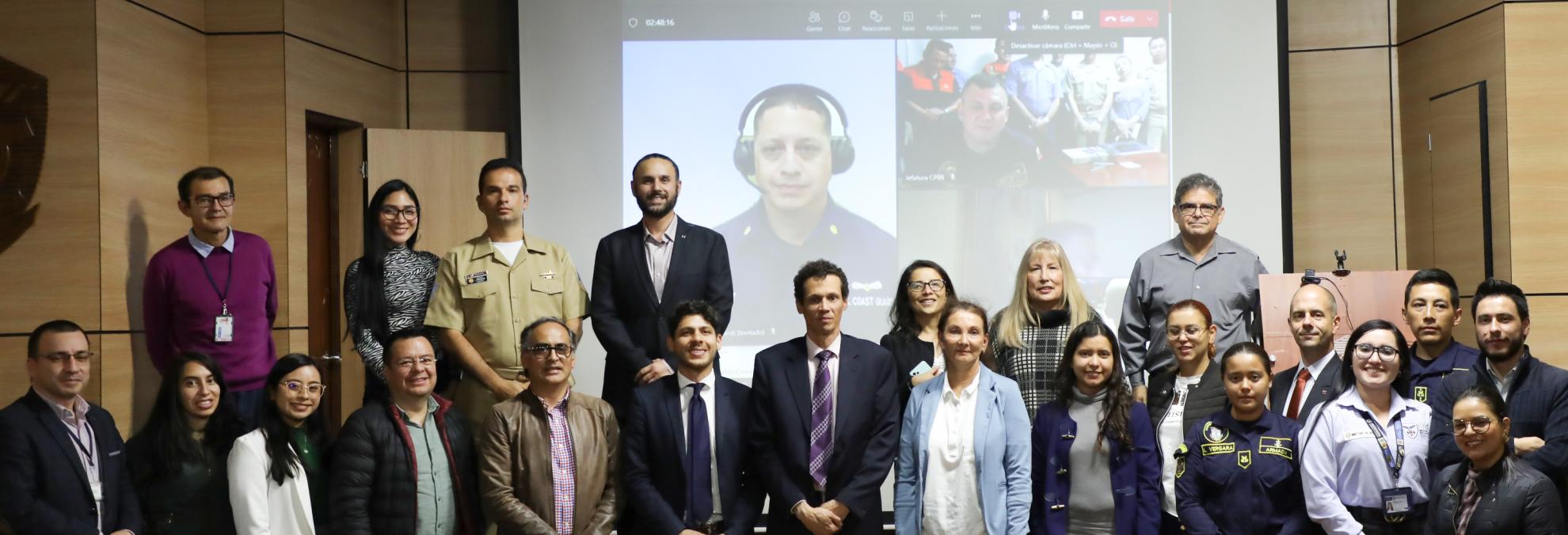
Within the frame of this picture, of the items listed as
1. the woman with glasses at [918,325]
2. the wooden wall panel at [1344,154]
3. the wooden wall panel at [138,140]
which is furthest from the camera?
the wooden wall panel at [1344,154]

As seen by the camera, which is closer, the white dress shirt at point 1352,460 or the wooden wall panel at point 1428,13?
the white dress shirt at point 1352,460

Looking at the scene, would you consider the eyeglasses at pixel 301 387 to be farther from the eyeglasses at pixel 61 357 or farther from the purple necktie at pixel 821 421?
the purple necktie at pixel 821 421

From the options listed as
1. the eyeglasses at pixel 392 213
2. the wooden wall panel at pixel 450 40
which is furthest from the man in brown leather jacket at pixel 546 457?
the wooden wall panel at pixel 450 40

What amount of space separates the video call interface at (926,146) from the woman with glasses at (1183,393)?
1.96 metres

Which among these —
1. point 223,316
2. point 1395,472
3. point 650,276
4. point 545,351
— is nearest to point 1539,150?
point 1395,472

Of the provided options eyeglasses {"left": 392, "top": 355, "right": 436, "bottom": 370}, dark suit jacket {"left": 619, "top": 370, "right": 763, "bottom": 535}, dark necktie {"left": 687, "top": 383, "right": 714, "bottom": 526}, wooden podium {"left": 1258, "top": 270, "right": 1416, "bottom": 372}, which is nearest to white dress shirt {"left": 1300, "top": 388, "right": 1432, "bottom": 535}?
wooden podium {"left": 1258, "top": 270, "right": 1416, "bottom": 372}

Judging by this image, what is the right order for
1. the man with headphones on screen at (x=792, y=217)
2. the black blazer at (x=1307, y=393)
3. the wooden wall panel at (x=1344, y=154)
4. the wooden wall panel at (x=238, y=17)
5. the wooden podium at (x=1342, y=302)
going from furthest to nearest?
1. the wooden wall panel at (x=1344, y=154)
2. the man with headphones on screen at (x=792, y=217)
3. the wooden wall panel at (x=238, y=17)
4. the wooden podium at (x=1342, y=302)
5. the black blazer at (x=1307, y=393)

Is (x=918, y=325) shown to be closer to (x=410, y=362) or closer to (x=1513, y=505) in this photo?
(x=410, y=362)

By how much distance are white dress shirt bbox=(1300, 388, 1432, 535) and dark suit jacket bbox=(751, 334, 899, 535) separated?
1197 mm

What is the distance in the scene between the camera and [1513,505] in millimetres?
3227

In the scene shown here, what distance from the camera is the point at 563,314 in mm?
4082

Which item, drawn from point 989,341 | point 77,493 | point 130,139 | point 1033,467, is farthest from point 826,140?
point 77,493

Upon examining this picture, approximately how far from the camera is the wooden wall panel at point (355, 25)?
5621mm

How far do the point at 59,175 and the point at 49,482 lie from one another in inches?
62.4
